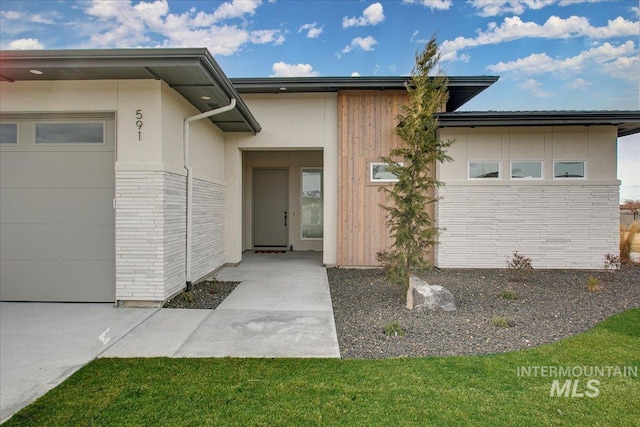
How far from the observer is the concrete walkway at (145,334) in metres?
3.06

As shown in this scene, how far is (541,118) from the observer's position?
715cm

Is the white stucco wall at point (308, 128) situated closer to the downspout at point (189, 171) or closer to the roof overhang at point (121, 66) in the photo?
the downspout at point (189, 171)

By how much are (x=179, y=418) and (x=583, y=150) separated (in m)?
9.28

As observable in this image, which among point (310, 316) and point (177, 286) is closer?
point (310, 316)

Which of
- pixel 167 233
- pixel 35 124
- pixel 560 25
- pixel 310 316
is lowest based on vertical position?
pixel 310 316

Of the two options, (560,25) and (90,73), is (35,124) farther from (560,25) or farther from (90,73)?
(560,25)

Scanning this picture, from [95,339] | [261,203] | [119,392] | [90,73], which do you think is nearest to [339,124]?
[261,203]

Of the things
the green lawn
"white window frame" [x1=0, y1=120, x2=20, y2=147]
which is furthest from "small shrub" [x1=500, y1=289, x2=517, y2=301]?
"white window frame" [x1=0, y1=120, x2=20, y2=147]

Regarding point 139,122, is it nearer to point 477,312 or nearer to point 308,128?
point 308,128

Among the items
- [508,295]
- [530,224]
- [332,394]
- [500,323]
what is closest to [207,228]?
[332,394]

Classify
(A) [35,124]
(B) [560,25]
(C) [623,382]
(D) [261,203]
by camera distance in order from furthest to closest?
(D) [261,203]
(B) [560,25]
(A) [35,124]
(C) [623,382]

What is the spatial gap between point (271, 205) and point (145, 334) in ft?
24.8

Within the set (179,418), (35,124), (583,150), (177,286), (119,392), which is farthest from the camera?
(583,150)

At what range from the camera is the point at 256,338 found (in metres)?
3.77
